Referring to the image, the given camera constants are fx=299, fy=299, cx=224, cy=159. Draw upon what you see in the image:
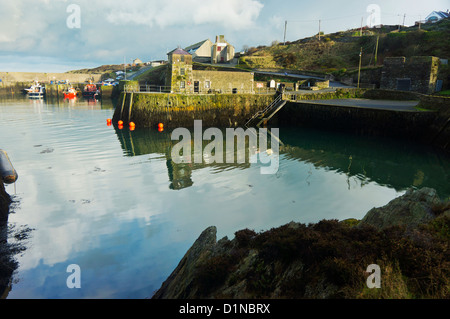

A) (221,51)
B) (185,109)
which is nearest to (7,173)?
(185,109)

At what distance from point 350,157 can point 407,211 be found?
15533mm

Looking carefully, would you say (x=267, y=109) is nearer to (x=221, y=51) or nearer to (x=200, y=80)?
(x=200, y=80)

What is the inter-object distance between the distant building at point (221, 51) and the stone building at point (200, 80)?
1204 inches

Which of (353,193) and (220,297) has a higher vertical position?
(220,297)

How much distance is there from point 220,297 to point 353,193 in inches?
518

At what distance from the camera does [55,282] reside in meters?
9.70

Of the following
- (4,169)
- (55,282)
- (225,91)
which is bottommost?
(55,282)

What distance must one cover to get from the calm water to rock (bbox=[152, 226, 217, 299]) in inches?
64.6

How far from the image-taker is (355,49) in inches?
2768

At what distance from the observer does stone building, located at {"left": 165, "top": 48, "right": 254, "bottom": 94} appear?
Answer: 40000 millimetres

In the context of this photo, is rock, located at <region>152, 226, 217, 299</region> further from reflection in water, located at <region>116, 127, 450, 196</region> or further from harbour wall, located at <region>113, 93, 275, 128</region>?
harbour wall, located at <region>113, 93, 275, 128</region>
